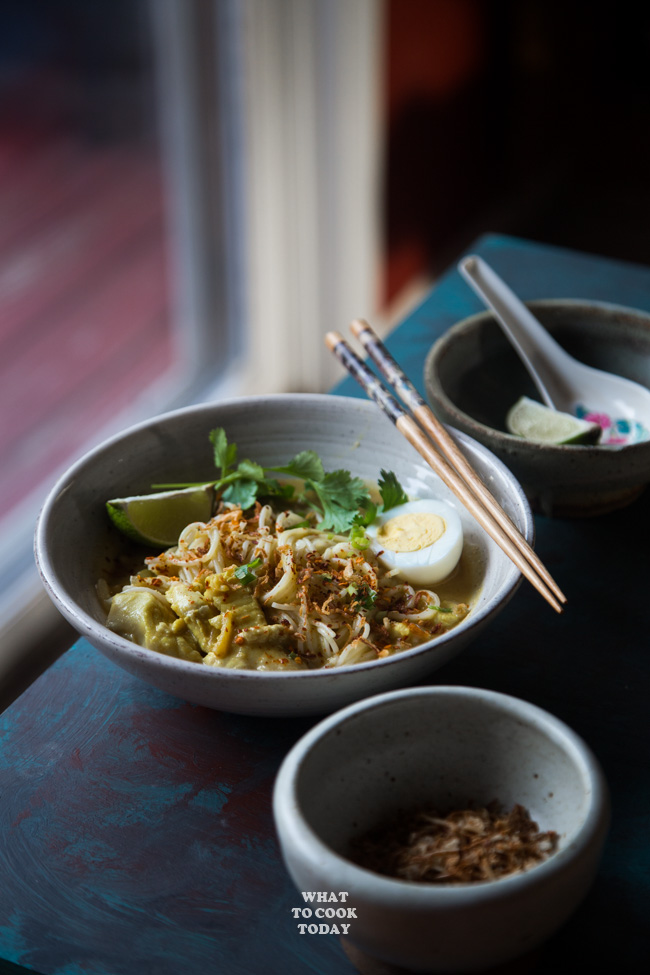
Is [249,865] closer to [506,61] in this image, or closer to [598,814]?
[598,814]

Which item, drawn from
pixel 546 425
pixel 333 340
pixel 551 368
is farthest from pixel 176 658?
pixel 551 368

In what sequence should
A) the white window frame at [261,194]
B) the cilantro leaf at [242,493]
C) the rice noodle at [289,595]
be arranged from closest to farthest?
the rice noodle at [289,595] → the cilantro leaf at [242,493] → the white window frame at [261,194]

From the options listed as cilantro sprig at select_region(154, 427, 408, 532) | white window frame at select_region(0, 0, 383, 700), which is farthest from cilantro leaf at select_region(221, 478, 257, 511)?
white window frame at select_region(0, 0, 383, 700)

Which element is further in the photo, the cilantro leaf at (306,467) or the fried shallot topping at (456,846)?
the cilantro leaf at (306,467)

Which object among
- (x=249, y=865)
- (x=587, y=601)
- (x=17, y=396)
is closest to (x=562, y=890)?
(x=249, y=865)

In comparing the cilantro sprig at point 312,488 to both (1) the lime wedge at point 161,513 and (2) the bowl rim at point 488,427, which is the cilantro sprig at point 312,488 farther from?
(2) the bowl rim at point 488,427

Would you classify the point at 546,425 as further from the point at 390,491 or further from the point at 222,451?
the point at 222,451

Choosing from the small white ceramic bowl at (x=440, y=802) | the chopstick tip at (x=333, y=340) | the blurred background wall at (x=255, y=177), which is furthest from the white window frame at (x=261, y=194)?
the small white ceramic bowl at (x=440, y=802)
